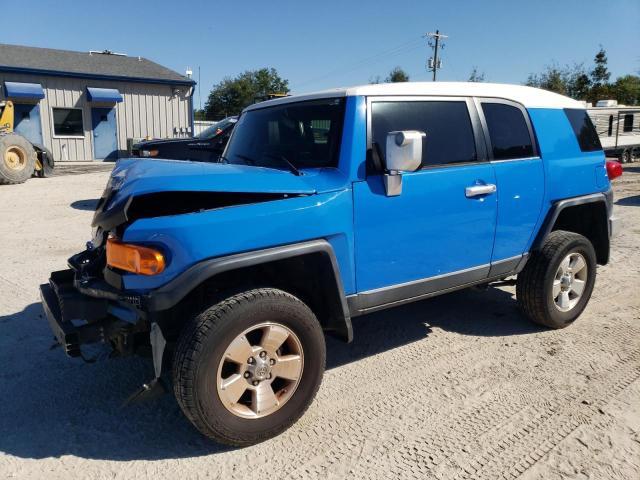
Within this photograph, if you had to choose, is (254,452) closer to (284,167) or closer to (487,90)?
(284,167)

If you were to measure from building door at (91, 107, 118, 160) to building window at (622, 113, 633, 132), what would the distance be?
77.0 ft

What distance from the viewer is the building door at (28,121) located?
73.3 ft

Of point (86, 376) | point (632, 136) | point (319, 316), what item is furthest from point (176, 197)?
point (632, 136)

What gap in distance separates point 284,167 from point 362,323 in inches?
72.1

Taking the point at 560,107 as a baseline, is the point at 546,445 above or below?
below

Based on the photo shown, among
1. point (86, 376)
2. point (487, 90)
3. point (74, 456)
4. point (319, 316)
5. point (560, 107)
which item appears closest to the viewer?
point (74, 456)

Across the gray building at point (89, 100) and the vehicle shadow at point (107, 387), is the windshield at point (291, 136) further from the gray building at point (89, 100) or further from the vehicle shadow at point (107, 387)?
the gray building at point (89, 100)

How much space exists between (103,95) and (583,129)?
23.4 meters

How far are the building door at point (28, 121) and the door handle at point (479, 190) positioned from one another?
23.0 meters

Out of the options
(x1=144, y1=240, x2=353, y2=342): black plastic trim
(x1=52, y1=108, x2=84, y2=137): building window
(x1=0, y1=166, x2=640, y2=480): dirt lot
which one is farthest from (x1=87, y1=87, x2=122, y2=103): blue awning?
(x1=144, y1=240, x2=353, y2=342): black plastic trim

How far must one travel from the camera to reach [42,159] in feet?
53.6

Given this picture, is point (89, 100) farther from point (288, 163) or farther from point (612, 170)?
point (612, 170)

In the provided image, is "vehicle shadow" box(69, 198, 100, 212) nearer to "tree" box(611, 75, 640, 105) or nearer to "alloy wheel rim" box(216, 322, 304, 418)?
"alloy wheel rim" box(216, 322, 304, 418)

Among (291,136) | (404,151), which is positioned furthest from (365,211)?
(291,136)
